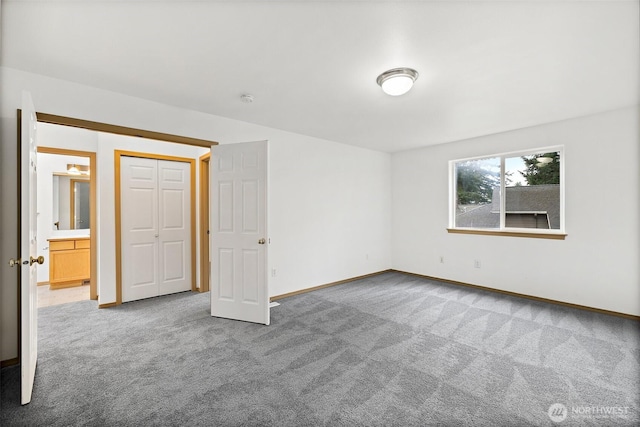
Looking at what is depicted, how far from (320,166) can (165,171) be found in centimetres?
239

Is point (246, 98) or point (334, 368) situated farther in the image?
point (246, 98)

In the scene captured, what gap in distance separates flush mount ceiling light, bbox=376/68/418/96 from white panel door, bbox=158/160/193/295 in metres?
3.40

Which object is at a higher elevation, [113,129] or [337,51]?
[337,51]

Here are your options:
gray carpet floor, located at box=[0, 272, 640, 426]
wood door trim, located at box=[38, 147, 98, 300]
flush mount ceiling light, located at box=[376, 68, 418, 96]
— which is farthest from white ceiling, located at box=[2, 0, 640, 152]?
gray carpet floor, located at box=[0, 272, 640, 426]

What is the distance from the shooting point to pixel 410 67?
7.70ft

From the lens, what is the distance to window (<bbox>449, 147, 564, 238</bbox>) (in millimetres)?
3912

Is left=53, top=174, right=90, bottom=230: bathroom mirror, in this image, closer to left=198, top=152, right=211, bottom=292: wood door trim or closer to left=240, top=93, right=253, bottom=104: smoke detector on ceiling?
left=198, top=152, right=211, bottom=292: wood door trim

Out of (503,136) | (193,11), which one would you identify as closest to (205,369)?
(193,11)

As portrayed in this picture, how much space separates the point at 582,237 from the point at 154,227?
228 inches
